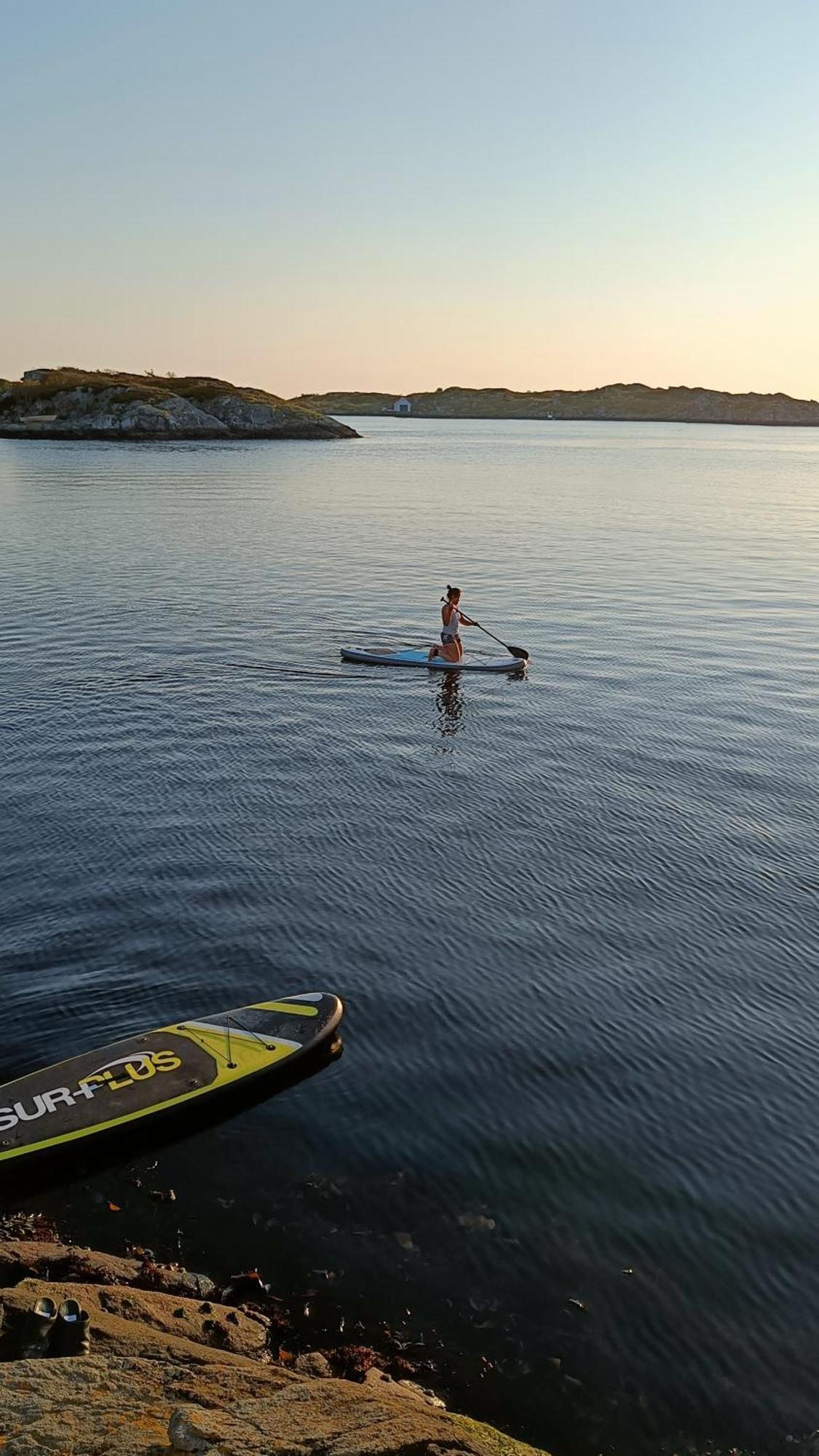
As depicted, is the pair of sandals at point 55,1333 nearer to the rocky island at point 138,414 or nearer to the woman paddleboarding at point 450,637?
the woman paddleboarding at point 450,637

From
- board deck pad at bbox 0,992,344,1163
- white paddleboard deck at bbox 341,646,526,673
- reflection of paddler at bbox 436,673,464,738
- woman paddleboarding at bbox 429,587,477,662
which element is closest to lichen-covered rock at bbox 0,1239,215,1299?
board deck pad at bbox 0,992,344,1163

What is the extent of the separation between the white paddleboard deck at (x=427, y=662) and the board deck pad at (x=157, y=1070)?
1896 cm

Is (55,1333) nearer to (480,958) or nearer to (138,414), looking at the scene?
(480,958)

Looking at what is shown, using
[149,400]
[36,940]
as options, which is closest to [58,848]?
[36,940]

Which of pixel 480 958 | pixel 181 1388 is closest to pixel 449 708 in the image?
pixel 480 958

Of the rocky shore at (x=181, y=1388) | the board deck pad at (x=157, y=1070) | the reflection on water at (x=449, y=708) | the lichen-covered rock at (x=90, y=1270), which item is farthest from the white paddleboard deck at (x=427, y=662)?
the rocky shore at (x=181, y=1388)

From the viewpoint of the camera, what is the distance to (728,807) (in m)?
21.0

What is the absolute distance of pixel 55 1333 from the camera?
755 centimetres

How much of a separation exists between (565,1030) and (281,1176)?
4.68 meters

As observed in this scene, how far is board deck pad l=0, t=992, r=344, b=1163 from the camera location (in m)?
11.3

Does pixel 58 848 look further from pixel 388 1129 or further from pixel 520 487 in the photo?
pixel 520 487

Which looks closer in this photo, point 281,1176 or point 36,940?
point 281,1176

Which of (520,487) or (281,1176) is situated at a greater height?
(520,487)

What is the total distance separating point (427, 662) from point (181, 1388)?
25.9 metres
